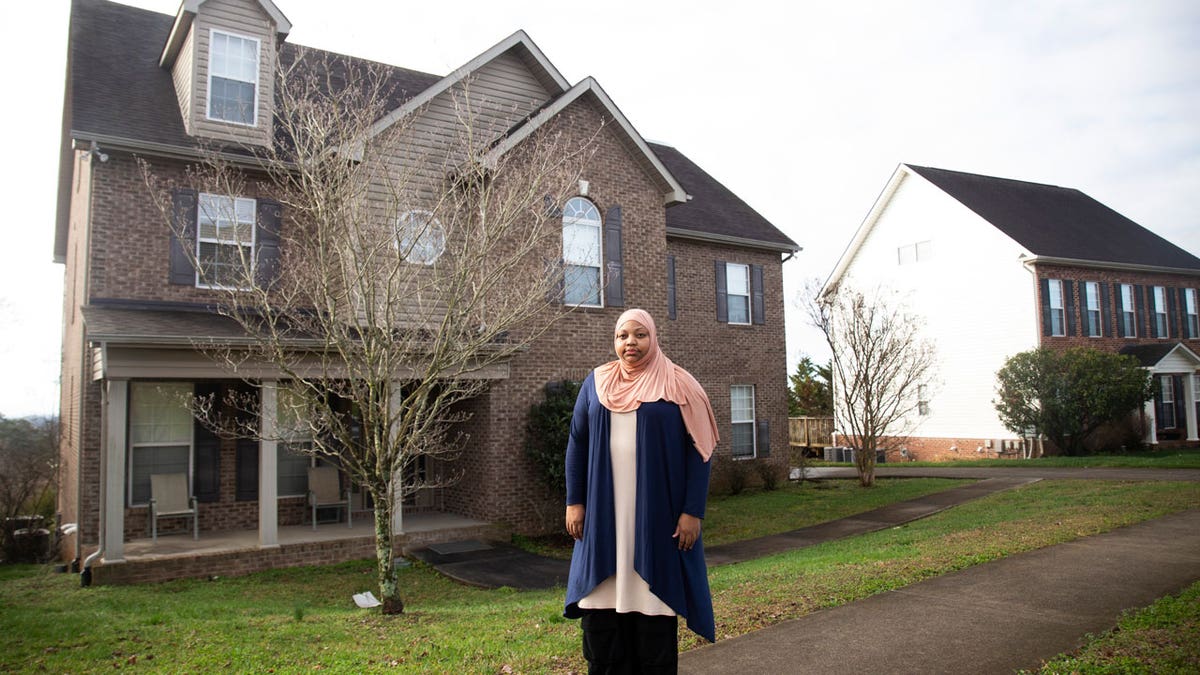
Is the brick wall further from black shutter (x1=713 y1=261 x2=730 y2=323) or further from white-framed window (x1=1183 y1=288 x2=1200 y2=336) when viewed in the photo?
black shutter (x1=713 y1=261 x2=730 y2=323)

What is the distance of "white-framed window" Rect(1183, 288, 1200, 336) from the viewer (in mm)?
28453

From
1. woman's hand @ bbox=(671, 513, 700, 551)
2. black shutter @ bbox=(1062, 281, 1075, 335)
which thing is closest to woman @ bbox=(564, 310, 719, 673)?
woman's hand @ bbox=(671, 513, 700, 551)

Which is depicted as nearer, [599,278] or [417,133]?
[417,133]

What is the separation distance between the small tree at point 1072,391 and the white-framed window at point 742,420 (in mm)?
10160

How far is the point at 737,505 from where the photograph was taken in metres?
15.7

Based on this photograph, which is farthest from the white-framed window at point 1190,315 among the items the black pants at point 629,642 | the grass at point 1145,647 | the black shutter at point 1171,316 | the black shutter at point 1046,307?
the black pants at point 629,642

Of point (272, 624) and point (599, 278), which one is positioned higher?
point (599, 278)

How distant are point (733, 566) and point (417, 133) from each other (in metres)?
8.14

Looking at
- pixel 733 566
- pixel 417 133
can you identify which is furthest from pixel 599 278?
pixel 733 566

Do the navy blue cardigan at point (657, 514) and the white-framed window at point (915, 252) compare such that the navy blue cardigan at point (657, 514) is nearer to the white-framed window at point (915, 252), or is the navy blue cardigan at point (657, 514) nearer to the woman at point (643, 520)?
the woman at point (643, 520)

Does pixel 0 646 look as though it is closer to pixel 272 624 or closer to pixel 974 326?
pixel 272 624

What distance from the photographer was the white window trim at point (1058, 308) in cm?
2489

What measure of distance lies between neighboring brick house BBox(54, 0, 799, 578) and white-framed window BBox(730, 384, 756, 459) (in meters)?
4.42

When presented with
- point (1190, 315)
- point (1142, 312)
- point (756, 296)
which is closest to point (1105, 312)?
point (1142, 312)
